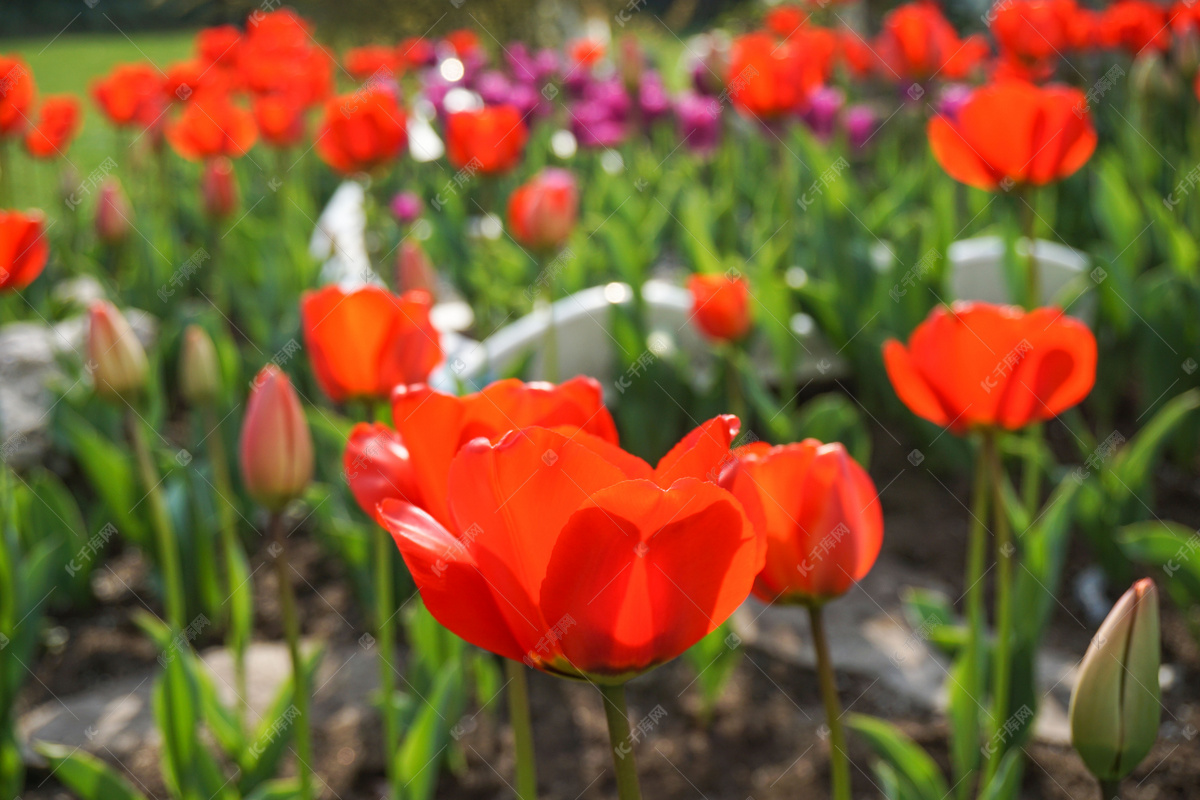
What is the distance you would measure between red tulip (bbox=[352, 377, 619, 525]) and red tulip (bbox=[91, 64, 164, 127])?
325 cm

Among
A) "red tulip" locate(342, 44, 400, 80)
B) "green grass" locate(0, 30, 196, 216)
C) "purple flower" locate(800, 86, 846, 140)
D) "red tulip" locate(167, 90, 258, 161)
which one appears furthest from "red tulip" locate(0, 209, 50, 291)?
"green grass" locate(0, 30, 196, 216)

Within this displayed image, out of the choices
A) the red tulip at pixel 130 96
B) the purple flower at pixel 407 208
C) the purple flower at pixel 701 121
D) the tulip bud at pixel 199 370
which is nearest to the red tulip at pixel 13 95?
the red tulip at pixel 130 96

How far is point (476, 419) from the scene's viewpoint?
2.06 ft

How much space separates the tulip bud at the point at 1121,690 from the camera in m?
0.66

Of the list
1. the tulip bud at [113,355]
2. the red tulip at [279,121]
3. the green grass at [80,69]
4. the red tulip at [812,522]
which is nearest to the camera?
the red tulip at [812,522]

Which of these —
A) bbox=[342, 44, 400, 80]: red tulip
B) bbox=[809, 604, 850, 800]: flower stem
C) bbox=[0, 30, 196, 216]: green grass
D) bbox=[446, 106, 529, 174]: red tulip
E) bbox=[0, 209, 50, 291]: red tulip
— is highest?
bbox=[809, 604, 850, 800]: flower stem

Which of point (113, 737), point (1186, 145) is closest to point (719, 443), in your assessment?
point (113, 737)

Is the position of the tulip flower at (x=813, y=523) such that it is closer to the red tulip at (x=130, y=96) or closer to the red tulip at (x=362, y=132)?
the red tulip at (x=362, y=132)

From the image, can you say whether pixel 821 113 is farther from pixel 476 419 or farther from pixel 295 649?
pixel 476 419

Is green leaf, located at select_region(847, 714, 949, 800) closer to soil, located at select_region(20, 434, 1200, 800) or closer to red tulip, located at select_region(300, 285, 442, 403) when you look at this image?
soil, located at select_region(20, 434, 1200, 800)

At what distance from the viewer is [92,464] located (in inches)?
72.4

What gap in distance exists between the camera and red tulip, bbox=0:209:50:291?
1489mm

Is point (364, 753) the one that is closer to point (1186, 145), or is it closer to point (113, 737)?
point (113, 737)

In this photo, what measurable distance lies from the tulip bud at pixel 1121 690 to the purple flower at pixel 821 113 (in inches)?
109
